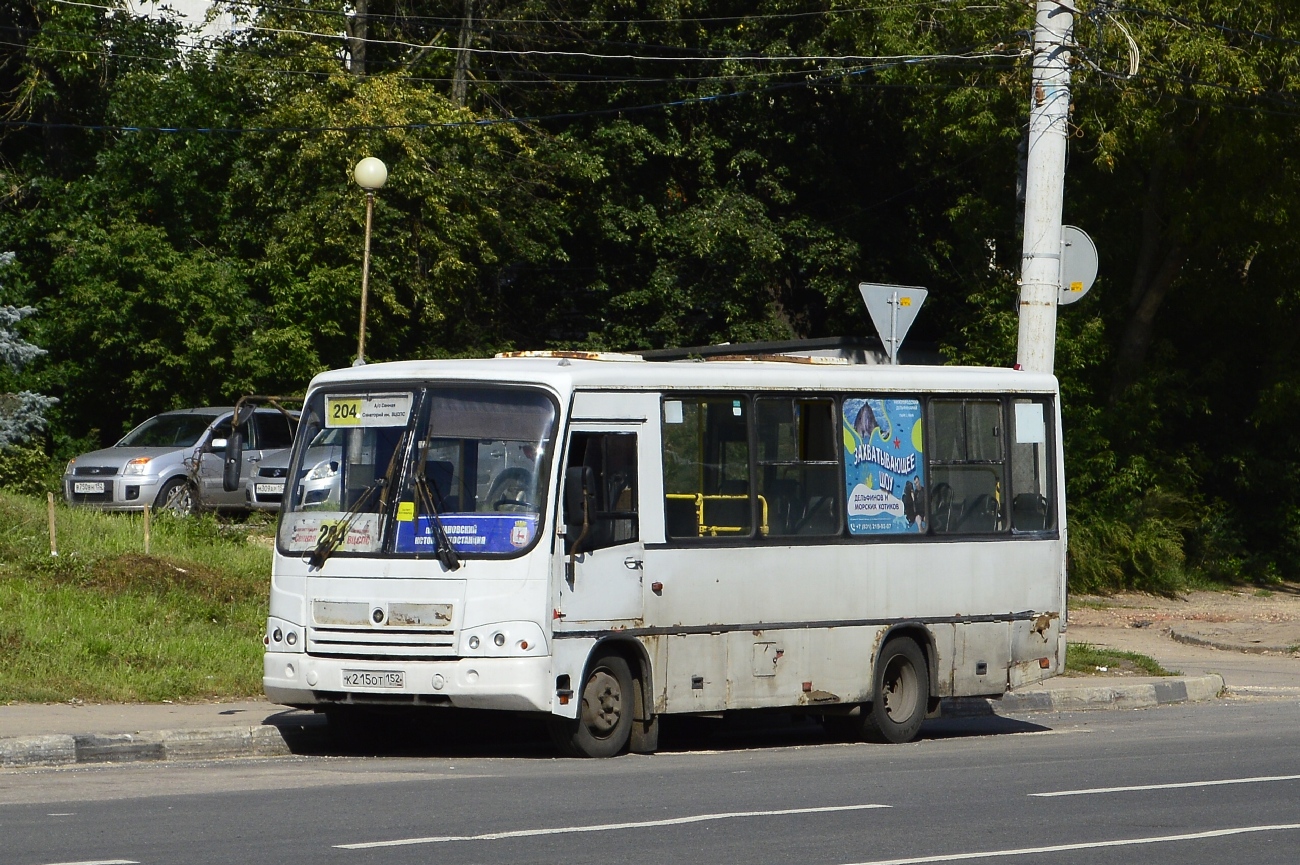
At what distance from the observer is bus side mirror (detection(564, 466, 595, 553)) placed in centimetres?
1127

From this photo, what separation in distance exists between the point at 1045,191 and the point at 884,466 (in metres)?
4.54

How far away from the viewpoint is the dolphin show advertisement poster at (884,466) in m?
13.2

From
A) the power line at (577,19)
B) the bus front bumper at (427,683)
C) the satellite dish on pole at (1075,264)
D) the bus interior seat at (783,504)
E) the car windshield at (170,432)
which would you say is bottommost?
the bus front bumper at (427,683)

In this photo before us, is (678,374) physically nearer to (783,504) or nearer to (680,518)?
(680,518)

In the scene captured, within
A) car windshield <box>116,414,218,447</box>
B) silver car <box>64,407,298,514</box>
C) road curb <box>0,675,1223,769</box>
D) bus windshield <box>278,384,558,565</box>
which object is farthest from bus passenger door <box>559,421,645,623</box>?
car windshield <box>116,414,218,447</box>

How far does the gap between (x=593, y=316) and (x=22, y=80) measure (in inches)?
480

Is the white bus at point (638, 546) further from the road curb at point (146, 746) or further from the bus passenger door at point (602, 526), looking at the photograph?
the road curb at point (146, 746)

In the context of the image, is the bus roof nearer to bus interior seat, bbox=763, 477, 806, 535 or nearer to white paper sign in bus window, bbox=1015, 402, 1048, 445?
white paper sign in bus window, bbox=1015, 402, 1048, 445

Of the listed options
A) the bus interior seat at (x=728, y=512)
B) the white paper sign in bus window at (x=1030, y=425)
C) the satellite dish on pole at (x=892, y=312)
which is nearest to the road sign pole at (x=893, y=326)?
the satellite dish on pole at (x=892, y=312)

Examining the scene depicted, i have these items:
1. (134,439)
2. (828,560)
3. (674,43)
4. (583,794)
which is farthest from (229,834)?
(674,43)

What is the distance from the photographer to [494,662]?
10891 mm

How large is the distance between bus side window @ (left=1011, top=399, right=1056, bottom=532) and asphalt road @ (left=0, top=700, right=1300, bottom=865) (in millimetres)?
2088

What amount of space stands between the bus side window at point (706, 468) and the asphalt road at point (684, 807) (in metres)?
1.62

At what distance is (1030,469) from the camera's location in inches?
572
